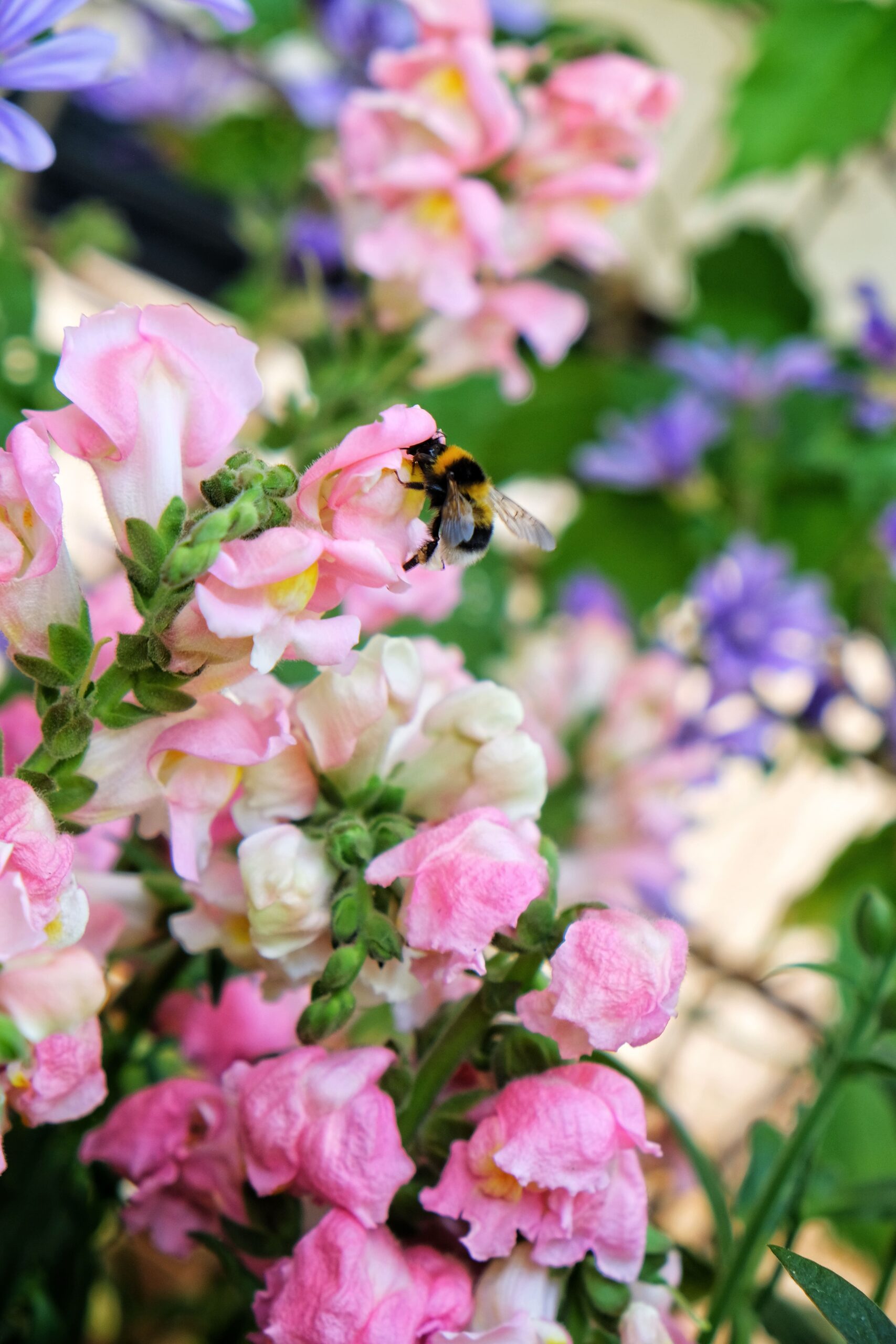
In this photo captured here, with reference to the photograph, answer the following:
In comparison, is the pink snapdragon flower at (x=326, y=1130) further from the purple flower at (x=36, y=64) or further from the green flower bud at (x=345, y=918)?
the purple flower at (x=36, y=64)

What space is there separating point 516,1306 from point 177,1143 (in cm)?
7

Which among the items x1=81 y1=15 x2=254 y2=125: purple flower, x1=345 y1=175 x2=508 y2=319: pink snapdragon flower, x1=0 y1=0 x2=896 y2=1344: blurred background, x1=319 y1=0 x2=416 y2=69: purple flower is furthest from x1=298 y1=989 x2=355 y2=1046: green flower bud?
x1=81 y1=15 x2=254 y2=125: purple flower

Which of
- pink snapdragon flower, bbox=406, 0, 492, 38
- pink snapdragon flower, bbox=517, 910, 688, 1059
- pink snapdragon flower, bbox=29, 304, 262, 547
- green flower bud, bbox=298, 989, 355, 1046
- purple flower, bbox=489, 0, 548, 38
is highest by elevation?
pink snapdragon flower, bbox=406, 0, 492, 38

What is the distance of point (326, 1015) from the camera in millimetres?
210

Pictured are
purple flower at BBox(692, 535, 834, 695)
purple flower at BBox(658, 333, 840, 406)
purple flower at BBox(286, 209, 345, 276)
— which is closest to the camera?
purple flower at BBox(692, 535, 834, 695)

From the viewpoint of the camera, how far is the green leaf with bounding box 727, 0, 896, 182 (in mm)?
564

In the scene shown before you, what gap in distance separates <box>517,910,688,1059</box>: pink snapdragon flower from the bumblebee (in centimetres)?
7

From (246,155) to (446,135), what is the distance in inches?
20.0

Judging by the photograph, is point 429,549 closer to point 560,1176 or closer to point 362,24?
point 560,1176

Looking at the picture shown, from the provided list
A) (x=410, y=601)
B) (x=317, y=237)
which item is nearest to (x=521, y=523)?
(x=410, y=601)

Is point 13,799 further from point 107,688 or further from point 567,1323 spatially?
point 567,1323

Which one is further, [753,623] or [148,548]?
[753,623]

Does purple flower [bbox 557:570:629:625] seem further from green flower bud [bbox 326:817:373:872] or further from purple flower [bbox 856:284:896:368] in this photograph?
green flower bud [bbox 326:817:373:872]

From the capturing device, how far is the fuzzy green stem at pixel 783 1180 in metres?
0.26
